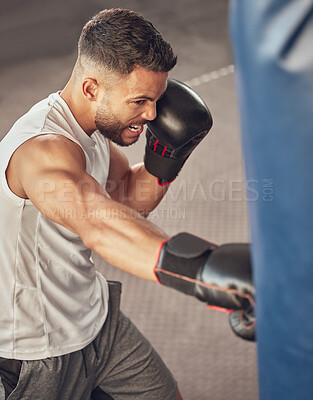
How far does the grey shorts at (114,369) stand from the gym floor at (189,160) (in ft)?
1.99

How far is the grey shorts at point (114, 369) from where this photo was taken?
1833mm

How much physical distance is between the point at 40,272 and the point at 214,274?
0.76 metres

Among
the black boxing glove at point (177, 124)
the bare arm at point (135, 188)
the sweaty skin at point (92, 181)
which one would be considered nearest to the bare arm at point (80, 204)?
the sweaty skin at point (92, 181)

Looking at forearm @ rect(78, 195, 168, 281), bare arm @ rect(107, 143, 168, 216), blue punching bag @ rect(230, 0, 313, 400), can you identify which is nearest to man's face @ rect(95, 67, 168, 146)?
bare arm @ rect(107, 143, 168, 216)

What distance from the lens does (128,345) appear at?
197 centimetres

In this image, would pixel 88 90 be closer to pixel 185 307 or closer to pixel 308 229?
pixel 308 229

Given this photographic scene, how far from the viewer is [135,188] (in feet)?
7.34

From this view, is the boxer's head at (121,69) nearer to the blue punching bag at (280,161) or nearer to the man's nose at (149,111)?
the man's nose at (149,111)

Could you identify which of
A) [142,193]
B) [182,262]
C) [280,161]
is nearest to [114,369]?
[142,193]

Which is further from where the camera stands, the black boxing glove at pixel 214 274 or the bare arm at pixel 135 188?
the bare arm at pixel 135 188

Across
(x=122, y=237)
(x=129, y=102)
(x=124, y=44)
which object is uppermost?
(x=124, y=44)

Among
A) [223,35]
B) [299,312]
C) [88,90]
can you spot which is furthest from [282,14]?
[223,35]

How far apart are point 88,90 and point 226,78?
3.18m

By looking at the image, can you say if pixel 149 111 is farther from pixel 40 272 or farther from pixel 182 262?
pixel 182 262
